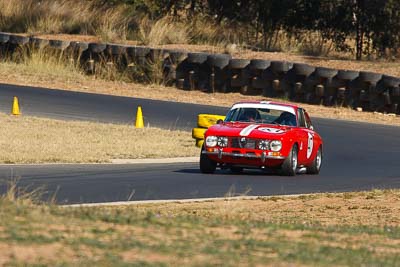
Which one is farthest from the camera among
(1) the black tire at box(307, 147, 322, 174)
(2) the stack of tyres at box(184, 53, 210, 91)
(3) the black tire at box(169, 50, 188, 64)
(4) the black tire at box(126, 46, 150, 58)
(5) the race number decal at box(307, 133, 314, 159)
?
(4) the black tire at box(126, 46, 150, 58)

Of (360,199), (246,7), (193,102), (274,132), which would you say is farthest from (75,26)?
(360,199)

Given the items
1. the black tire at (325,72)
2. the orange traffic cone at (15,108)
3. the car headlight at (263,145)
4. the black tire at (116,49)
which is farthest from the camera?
the black tire at (116,49)

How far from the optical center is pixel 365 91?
30406 mm

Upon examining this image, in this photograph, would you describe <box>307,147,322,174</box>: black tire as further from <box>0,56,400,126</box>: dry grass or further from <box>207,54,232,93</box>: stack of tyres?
<box>207,54,232,93</box>: stack of tyres

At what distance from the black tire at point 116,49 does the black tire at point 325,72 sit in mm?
6746

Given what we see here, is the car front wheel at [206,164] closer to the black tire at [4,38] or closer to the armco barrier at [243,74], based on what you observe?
the armco barrier at [243,74]

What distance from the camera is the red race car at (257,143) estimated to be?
18.6 m

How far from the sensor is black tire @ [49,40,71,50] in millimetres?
35594

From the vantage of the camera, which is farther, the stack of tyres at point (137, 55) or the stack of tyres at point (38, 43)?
the stack of tyres at point (38, 43)

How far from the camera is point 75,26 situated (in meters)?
41.2

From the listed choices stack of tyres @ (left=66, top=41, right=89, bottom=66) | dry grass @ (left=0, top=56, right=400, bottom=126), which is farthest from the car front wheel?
stack of tyres @ (left=66, top=41, right=89, bottom=66)

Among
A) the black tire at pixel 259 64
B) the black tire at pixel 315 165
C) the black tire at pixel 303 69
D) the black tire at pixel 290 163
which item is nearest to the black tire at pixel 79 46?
the black tire at pixel 259 64

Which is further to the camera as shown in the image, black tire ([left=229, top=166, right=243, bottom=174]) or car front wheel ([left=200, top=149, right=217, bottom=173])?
black tire ([left=229, top=166, right=243, bottom=174])

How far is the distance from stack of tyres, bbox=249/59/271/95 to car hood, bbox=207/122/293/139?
1259 centimetres
